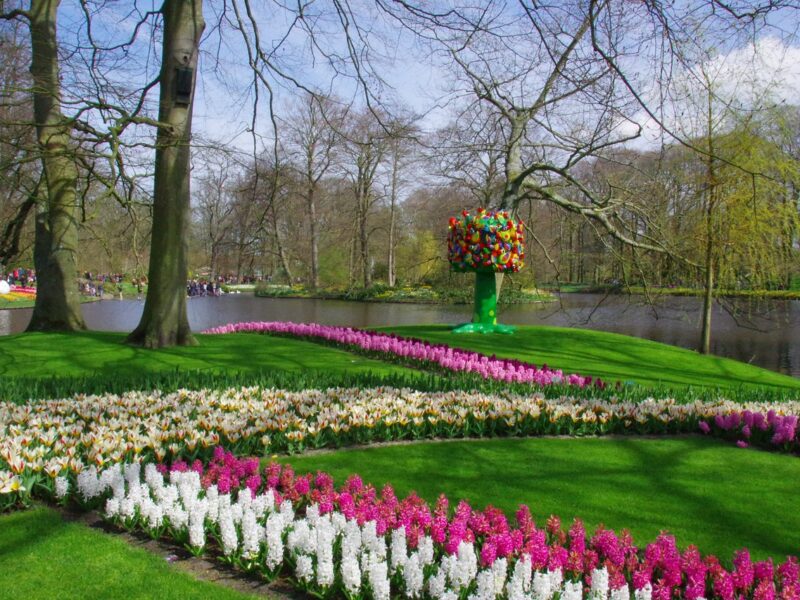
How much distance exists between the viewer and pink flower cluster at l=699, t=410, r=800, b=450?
5.84m

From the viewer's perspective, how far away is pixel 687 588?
2.86m

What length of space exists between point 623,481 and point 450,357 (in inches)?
194

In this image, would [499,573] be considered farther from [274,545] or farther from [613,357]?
[613,357]

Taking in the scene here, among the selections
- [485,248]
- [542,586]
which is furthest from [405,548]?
[485,248]

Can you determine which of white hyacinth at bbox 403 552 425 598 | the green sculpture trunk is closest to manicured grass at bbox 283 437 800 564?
white hyacinth at bbox 403 552 425 598

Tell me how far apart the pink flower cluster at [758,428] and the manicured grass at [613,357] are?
3302mm

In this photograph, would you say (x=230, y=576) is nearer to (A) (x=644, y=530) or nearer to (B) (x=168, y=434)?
(B) (x=168, y=434)

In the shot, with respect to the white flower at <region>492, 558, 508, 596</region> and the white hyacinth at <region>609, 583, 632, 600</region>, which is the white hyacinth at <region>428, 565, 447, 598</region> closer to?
the white flower at <region>492, 558, 508, 596</region>

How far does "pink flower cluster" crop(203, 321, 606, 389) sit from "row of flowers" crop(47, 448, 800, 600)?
4529 millimetres

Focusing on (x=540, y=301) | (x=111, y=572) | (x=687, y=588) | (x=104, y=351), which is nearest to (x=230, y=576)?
(x=111, y=572)

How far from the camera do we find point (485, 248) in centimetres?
1331

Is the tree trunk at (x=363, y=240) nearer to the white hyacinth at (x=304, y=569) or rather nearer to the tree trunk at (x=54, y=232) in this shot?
the tree trunk at (x=54, y=232)

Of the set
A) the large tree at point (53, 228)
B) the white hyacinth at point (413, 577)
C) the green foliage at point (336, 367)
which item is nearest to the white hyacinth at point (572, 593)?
the white hyacinth at point (413, 577)

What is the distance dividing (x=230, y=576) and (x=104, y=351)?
7504 mm
